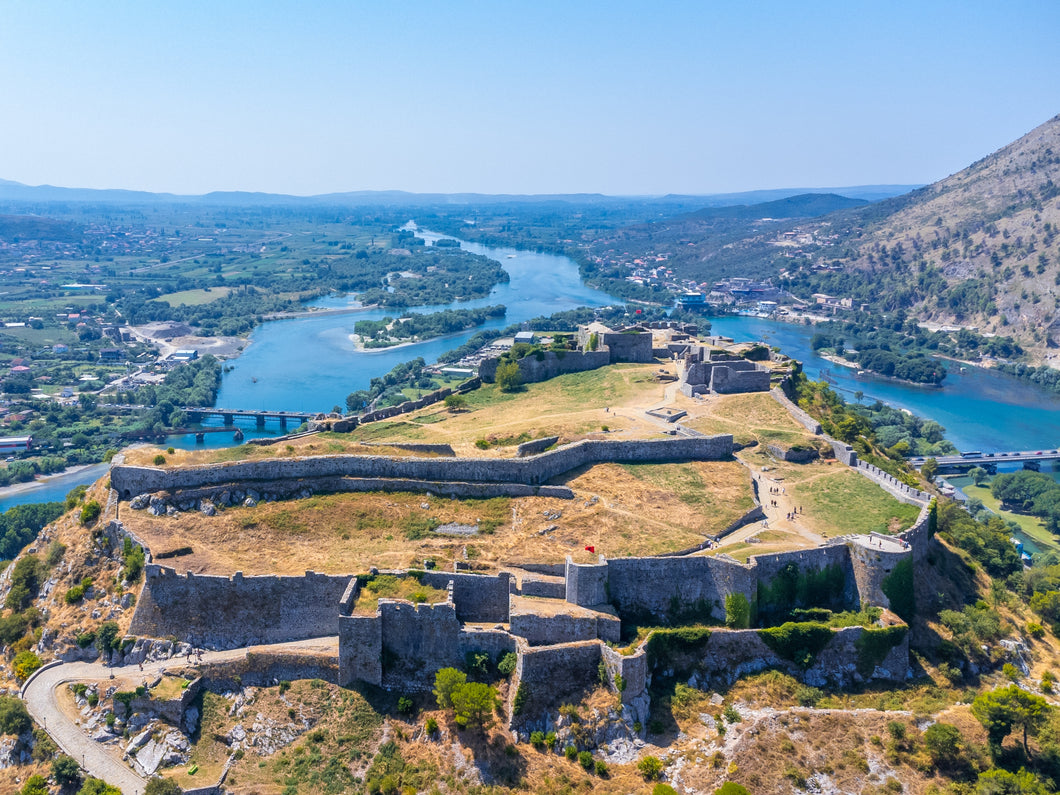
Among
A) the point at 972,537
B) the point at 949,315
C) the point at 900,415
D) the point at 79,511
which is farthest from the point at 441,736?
the point at 949,315

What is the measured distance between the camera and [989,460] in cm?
7681

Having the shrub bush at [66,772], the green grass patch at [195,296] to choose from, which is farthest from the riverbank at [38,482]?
the green grass patch at [195,296]

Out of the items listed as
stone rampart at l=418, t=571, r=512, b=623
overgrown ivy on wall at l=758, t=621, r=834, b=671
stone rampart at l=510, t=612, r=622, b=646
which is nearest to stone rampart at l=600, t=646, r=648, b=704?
stone rampart at l=510, t=612, r=622, b=646

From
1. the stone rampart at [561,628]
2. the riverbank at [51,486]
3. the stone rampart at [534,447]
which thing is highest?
the stone rampart at [534,447]

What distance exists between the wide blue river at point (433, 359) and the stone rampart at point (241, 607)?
165ft

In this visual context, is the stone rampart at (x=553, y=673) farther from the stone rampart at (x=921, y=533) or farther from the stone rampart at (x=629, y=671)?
the stone rampart at (x=921, y=533)

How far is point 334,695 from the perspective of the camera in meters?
27.9

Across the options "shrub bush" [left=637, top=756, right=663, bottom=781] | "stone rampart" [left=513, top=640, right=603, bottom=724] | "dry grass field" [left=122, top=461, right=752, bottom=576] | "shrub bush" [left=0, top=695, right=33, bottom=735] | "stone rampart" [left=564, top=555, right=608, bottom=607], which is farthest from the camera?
"dry grass field" [left=122, top=461, right=752, bottom=576]

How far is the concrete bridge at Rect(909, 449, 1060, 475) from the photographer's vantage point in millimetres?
75562

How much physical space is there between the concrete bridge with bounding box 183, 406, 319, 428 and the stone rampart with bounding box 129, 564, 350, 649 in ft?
198

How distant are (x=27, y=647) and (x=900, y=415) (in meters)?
84.5

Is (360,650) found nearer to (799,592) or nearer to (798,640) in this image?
(798,640)

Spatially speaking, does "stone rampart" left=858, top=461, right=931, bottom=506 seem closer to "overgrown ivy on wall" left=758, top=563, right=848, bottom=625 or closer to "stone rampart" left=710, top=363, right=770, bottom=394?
"overgrown ivy on wall" left=758, top=563, right=848, bottom=625

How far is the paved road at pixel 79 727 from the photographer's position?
86.0 feet
